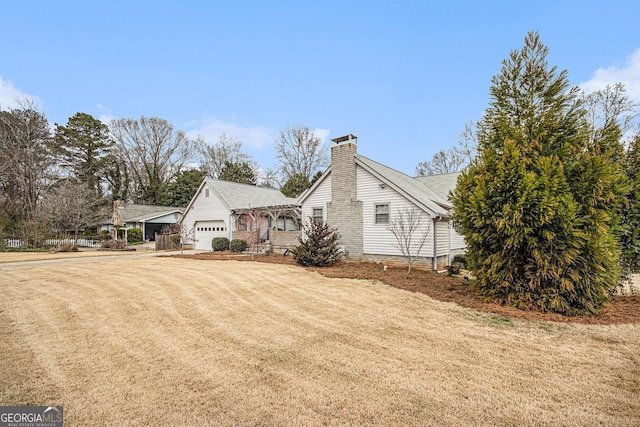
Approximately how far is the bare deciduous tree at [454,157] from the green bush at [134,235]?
32703mm

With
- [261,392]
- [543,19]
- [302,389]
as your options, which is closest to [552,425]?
[302,389]

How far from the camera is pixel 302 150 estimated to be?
36.9 metres

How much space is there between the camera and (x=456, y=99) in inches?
650

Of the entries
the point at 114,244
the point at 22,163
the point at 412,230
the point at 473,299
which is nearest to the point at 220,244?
the point at 114,244

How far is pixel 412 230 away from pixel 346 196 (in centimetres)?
368

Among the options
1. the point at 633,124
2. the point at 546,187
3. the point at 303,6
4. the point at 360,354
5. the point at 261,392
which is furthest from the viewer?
the point at 633,124

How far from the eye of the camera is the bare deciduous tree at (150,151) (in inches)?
1528

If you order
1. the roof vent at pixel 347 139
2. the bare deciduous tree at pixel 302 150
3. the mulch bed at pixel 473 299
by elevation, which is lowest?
the mulch bed at pixel 473 299

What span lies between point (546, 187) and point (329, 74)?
45.9ft

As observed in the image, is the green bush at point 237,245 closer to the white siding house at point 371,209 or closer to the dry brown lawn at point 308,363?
the white siding house at point 371,209

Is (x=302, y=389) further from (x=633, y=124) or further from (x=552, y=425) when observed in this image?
(x=633, y=124)

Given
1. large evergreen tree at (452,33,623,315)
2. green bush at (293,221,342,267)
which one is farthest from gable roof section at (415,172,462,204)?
large evergreen tree at (452,33,623,315)

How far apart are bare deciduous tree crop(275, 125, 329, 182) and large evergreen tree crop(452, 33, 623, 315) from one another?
98.6 feet

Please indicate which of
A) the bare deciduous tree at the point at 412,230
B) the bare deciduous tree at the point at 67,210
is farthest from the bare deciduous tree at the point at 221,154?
the bare deciduous tree at the point at 412,230
